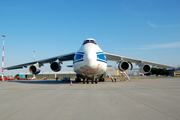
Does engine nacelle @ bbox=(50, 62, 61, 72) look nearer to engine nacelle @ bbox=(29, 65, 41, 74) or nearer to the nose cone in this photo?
engine nacelle @ bbox=(29, 65, 41, 74)

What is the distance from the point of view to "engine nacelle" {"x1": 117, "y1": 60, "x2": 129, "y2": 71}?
67.8ft

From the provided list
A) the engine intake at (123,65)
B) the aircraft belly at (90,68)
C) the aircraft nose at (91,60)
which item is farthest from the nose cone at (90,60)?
the engine intake at (123,65)

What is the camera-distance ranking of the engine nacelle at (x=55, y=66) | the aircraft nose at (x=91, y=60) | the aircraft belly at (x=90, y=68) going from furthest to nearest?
1. the engine nacelle at (x=55, y=66)
2. the aircraft belly at (x=90, y=68)
3. the aircraft nose at (x=91, y=60)

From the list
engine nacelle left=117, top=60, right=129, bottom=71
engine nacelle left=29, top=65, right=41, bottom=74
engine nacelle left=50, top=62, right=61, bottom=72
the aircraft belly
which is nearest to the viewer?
the aircraft belly

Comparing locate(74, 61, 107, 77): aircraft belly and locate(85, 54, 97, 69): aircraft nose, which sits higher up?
locate(85, 54, 97, 69): aircraft nose

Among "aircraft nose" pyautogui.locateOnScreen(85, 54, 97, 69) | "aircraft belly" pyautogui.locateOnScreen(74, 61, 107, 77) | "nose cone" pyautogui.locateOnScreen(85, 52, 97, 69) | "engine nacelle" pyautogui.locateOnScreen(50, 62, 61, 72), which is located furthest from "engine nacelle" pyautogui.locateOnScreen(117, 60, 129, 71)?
"engine nacelle" pyautogui.locateOnScreen(50, 62, 61, 72)

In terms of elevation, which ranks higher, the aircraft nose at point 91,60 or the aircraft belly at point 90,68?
the aircraft nose at point 91,60

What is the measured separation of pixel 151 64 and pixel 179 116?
67.6ft

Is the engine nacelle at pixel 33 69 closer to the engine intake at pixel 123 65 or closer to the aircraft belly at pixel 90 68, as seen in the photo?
the aircraft belly at pixel 90 68

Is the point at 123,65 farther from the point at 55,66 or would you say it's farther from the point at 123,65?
the point at 55,66

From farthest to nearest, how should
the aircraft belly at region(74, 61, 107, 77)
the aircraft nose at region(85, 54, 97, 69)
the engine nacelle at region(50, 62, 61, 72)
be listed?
the engine nacelle at region(50, 62, 61, 72) → the aircraft belly at region(74, 61, 107, 77) → the aircraft nose at region(85, 54, 97, 69)

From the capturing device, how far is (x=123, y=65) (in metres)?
21.2

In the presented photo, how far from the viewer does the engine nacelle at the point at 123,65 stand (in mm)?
20672

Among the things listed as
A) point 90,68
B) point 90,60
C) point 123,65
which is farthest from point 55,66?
point 123,65
